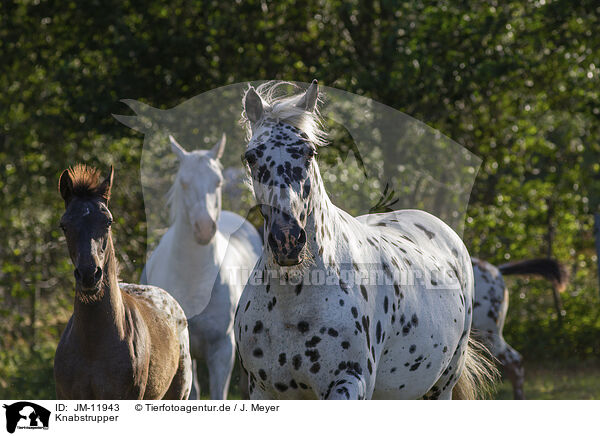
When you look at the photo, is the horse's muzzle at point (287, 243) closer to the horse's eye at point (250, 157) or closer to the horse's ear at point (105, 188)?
the horse's eye at point (250, 157)

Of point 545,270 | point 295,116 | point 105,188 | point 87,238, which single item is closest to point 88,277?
point 87,238

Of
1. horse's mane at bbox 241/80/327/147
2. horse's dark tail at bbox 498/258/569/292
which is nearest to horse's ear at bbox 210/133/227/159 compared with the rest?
horse's mane at bbox 241/80/327/147

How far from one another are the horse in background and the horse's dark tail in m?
5.02

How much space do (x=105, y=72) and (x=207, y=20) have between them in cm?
140

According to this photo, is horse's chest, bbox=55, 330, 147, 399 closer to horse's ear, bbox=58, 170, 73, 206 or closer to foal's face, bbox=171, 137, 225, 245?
horse's ear, bbox=58, 170, 73, 206

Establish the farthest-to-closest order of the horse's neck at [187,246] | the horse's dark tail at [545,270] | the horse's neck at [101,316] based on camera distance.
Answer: the horse's dark tail at [545,270], the horse's neck at [187,246], the horse's neck at [101,316]

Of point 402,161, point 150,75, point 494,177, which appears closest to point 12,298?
point 150,75

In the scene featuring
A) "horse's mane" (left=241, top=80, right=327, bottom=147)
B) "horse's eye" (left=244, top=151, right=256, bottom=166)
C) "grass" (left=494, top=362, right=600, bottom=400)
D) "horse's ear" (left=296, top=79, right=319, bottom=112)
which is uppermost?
"horse's ear" (left=296, top=79, right=319, bottom=112)

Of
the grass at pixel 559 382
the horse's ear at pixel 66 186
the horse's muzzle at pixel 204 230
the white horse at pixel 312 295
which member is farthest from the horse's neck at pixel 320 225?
the grass at pixel 559 382

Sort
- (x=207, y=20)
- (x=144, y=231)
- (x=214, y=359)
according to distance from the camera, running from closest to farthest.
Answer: (x=214, y=359)
(x=144, y=231)
(x=207, y=20)

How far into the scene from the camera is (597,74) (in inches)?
340

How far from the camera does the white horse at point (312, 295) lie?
310 cm

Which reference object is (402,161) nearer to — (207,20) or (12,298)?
(207,20)

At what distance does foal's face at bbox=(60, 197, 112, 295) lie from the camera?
3295 millimetres
